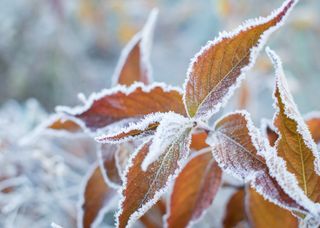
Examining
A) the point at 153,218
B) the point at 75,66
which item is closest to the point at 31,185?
the point at 153,218

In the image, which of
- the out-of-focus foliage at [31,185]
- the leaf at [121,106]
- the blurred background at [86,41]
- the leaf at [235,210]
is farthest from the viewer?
the blurred background at [86,41]

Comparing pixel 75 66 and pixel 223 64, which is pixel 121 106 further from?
pixel 75 66

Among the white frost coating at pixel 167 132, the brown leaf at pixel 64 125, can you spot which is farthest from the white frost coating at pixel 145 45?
the white frost coating at pixel 167 132

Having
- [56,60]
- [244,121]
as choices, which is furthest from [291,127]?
[56,60]

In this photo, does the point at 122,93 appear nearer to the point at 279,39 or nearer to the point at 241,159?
the point at 241,159

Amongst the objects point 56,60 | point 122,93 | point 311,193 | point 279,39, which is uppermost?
point 56,60

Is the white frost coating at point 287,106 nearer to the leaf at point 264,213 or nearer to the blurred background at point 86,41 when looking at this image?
the leaf at point 264,213

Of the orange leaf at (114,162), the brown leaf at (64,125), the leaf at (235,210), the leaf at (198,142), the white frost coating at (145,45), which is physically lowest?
the leaf at (235,210)

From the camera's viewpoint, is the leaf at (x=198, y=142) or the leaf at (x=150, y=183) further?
the leaf at (x=198, y=142)
